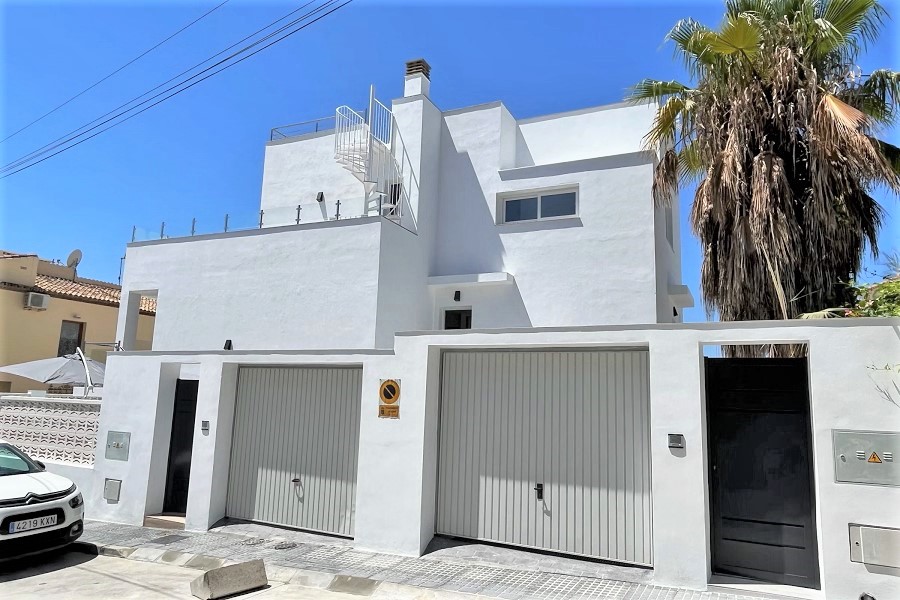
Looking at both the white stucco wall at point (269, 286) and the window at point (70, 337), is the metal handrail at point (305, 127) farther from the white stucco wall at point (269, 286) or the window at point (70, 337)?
the window at point (70, 337)

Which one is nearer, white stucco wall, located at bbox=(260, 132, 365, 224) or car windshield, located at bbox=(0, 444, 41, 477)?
car windshield, located at bbox=(0, 444, 41, 477)

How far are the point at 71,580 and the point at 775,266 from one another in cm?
1053

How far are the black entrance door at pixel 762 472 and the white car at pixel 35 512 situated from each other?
325 inches

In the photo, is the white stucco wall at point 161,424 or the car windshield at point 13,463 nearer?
the car windshield at point 13,463

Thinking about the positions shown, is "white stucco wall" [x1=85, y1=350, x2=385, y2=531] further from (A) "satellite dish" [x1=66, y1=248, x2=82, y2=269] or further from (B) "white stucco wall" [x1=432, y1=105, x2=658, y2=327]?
(A) "satellite dish" [x1=66, y1=248, x2=82, y2=269]

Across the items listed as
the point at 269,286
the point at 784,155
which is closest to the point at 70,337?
the point at 269,286

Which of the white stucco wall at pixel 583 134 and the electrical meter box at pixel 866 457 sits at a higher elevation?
the white stucco wall at pixel 583 134

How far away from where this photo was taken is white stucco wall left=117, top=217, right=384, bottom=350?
11.9 m

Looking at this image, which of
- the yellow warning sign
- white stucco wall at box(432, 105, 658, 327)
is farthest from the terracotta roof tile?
the yellow warning sign

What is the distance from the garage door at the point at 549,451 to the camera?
691 centimetres

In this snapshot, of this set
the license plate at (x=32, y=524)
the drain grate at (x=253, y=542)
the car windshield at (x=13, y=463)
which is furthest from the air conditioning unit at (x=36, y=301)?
the drain grate at (x=253, y=542)

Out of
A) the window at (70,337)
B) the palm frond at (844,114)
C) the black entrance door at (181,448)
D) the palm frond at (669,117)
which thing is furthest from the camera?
the window at (70,337)

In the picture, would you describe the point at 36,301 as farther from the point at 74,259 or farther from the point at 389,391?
the point at 389,391

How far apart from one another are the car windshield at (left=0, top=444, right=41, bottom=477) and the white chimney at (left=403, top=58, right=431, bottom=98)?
10948 mm
